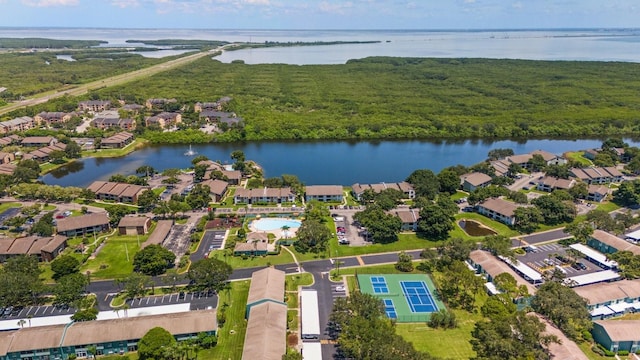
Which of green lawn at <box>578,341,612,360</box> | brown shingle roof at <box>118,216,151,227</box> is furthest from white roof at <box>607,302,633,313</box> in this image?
brown shingle roof at <box>118,216,151,227</box>

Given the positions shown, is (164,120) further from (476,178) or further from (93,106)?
(476,178)

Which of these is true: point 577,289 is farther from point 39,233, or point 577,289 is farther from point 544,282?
point 39,233

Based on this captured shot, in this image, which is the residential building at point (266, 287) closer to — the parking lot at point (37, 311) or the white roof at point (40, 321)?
the white roof at point (40, 321)

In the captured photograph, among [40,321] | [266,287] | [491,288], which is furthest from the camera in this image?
[491,288]

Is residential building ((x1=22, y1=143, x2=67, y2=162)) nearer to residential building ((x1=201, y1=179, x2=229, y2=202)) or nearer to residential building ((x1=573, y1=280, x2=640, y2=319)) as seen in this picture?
residential building ((x1=201, y1=179, x2=229, y2=202))

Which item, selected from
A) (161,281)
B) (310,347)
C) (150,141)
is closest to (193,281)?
(161,281)

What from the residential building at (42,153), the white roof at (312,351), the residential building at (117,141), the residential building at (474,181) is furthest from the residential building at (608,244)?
the residential building at (42,153)

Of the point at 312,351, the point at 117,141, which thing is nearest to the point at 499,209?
the point at 312,351
